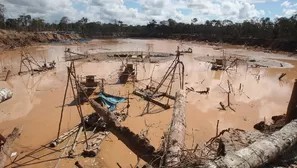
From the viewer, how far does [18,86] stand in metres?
17.5

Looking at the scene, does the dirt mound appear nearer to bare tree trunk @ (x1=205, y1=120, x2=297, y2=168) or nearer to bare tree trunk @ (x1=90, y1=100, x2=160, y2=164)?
bare tree trunk @ (x1=90, y1=100, x2=160, y2=164)

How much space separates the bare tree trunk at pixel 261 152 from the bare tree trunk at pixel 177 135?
0.90m

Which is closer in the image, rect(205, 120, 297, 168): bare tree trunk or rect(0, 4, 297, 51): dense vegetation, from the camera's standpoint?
rect(205, 120, 297, 168): bare tree trunk

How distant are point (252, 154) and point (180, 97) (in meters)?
5.47

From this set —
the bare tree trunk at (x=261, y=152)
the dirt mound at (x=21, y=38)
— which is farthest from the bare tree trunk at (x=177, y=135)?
the dirt mound at (x=21, y=38)

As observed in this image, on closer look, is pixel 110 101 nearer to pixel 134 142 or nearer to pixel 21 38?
pixel 134 142

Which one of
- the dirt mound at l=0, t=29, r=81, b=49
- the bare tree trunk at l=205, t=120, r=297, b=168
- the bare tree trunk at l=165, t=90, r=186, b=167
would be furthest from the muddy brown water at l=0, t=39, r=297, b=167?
the dirt mound at l=0, t=29, r=81, b=49

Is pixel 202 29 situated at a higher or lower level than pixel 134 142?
higher

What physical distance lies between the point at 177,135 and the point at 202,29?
80.2 metres

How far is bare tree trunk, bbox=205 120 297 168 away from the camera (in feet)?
12.6

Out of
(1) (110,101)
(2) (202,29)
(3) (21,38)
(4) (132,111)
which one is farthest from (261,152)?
(2) (202,29)

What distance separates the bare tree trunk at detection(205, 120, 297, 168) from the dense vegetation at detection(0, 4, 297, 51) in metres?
44.6

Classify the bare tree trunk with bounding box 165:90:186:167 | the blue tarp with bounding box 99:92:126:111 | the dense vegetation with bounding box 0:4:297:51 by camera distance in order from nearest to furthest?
1. the bare tree trunk with bounding box 165:90:186:167
2. the blue tarp with bounding box 99:92:126:111
3. the dense vegetation with bounding box 0:4:297:51

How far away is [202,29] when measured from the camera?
266 feet
